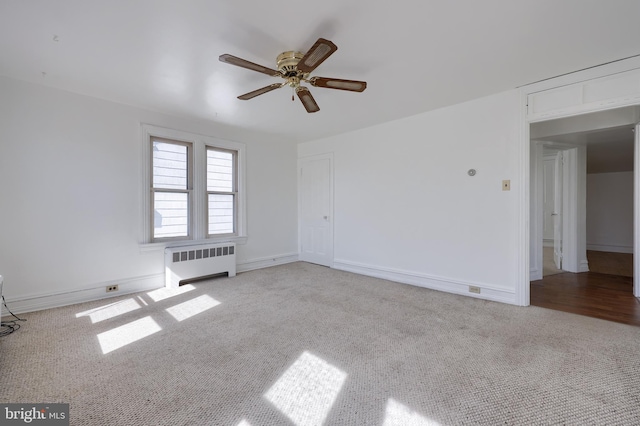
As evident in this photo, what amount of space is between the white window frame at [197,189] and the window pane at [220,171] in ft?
0.34

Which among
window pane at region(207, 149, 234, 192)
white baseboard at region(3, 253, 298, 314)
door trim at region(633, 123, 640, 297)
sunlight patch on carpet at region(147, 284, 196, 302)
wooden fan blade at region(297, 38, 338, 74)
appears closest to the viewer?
wooden fan blade at region(297, 38, 338, 74)

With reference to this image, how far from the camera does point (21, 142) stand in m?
3.01

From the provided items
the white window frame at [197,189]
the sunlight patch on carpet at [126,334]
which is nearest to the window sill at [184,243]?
the white window frame at [197,189]

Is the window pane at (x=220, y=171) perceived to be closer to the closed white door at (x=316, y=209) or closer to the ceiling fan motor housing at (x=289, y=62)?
the closed white door at (x=316, y=209)

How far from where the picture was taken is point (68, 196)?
3.28m

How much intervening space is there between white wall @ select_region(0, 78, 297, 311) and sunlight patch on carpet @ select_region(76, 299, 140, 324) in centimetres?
41

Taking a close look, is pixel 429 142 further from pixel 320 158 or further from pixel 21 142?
pixel 21 142

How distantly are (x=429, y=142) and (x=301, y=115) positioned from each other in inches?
75.2

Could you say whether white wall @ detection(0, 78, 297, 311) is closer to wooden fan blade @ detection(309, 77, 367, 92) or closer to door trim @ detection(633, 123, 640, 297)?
wooden fan blade @ detection(309, 77, 367, 92)

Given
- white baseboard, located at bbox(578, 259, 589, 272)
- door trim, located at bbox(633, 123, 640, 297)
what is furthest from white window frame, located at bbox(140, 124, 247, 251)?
white baseboard, located at bbox(578, 259, 589, 272)

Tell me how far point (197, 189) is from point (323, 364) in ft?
11.2

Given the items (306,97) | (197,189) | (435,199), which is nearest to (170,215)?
(197,189)

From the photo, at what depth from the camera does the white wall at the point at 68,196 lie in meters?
2.98

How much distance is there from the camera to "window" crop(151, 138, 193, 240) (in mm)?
4051
